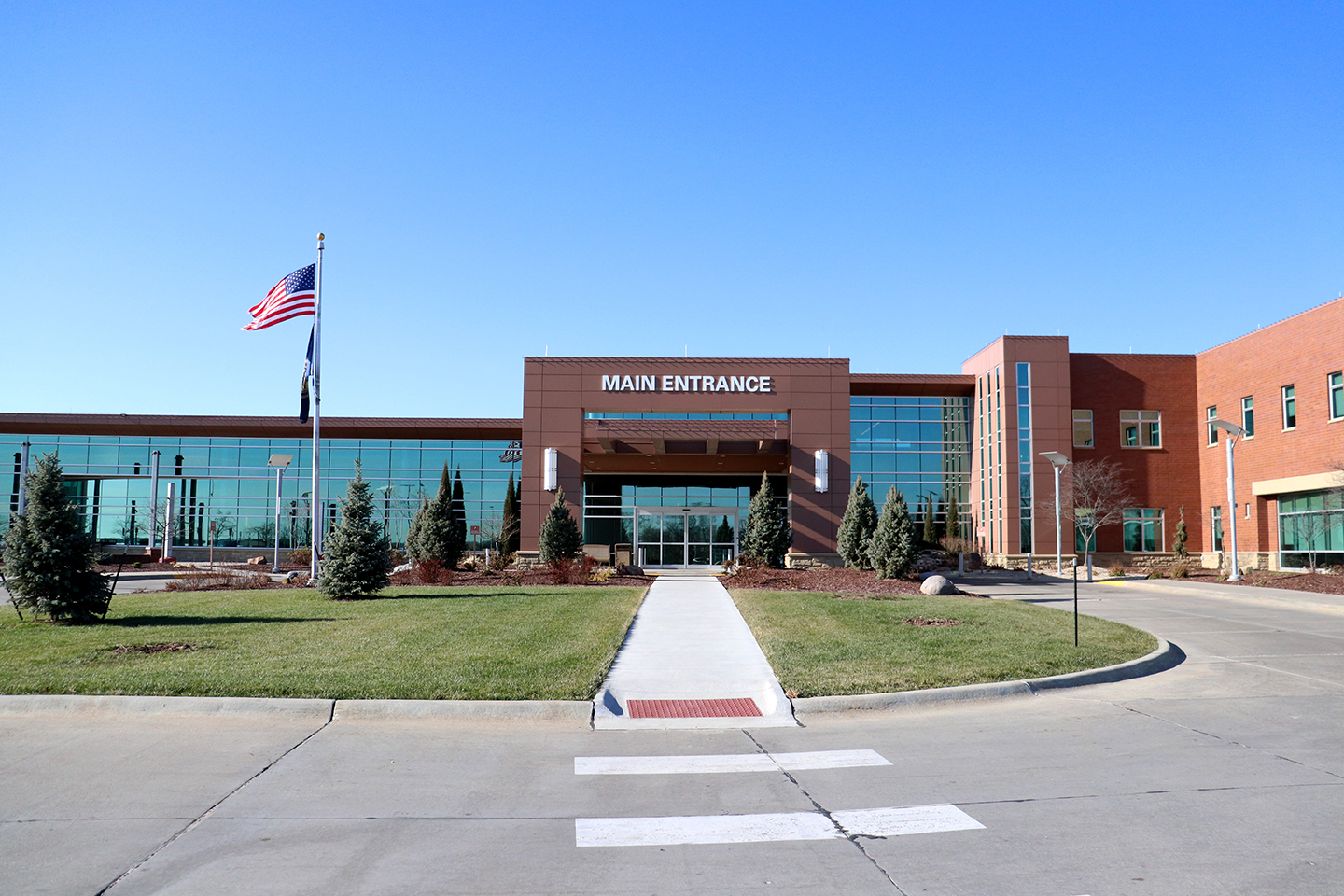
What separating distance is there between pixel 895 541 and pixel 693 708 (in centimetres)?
1919

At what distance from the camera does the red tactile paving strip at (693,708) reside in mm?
9242

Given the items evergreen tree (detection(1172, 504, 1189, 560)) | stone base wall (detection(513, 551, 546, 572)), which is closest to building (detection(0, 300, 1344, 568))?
stone base wall (detection(513, 551, 546, 572))

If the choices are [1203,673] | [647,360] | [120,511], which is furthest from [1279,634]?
[120,511]

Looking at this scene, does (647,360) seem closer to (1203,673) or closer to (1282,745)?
(1203,673)

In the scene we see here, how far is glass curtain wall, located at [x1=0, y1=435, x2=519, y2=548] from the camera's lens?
48.6m

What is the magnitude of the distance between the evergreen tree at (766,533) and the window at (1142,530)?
17.4 meters

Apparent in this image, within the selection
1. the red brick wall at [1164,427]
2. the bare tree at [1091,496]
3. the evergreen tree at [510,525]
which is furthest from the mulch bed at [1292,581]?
the evergreen tree at [510,525]

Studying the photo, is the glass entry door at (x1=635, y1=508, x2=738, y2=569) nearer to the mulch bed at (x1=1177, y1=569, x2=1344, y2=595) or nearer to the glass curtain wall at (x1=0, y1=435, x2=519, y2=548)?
the glass curtain wall at (x1=0, y1=435, x2=519, y2=548)

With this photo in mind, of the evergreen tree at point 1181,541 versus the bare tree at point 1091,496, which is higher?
the bare tree at point 1091,496

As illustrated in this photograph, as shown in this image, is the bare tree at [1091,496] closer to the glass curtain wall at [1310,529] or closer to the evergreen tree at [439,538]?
the glass curtain wall at [1310,529]

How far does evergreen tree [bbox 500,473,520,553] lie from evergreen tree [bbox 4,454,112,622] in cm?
2537

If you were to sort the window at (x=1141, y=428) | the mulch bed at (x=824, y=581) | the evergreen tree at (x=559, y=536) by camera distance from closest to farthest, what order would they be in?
the mulch bed at (x=824, y=581), the evergreen tree at (x=559, y=536), the window at (x=1141, y=428)

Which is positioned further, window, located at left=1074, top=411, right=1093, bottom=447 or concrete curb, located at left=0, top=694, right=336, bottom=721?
window, located at left=1074, top=411, right=1093, bottom=447

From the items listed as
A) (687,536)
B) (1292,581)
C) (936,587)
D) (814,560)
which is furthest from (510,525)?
(1292,581)
